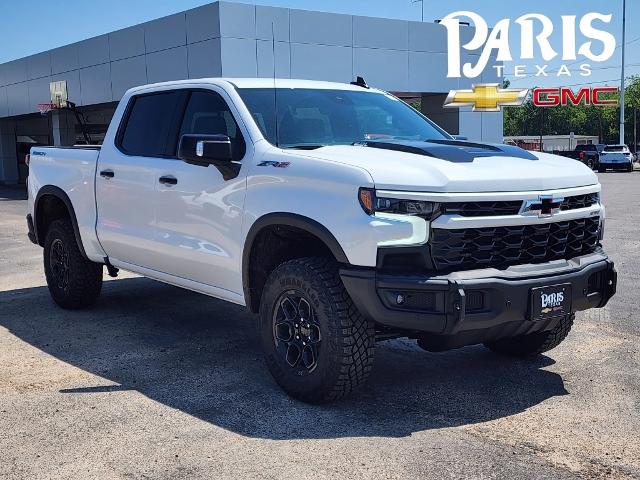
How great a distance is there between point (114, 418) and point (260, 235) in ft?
4.57

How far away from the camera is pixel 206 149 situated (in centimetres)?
502

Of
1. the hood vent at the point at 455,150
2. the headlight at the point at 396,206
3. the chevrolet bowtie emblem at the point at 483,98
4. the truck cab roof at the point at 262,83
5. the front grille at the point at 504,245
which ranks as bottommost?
the front grille at the point at 504,245

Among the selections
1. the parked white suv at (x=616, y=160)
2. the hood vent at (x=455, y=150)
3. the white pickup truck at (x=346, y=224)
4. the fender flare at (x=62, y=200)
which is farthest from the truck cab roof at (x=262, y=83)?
the parked white suv at (x=616, y=160)

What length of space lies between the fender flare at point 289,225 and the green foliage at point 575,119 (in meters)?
81.7

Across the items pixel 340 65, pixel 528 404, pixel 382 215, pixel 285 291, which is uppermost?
pixel 340 65

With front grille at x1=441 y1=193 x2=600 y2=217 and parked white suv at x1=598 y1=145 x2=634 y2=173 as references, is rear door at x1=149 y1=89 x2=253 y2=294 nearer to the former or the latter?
front grille at x1=441 y1=193 x2=600 y2=217

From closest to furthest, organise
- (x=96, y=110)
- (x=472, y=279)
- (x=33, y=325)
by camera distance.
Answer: (x=472, y=279)
(x=33, y=325)
(x=96, y=110)

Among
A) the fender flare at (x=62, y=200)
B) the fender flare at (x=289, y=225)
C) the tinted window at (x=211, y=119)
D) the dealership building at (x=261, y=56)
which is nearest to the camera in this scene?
the fender flare at (x=289, y=225)

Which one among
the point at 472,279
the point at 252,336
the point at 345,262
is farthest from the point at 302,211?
the point at 252,336

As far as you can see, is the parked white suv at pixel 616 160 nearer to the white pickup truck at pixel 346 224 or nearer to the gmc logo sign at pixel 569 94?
the gmc logo sign at pixel 569 94

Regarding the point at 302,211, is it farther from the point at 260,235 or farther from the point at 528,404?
the point at 528,404

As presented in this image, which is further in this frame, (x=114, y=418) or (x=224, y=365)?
(x=224, y=365)

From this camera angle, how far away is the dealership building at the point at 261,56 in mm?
22094

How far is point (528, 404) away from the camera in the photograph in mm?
4832
